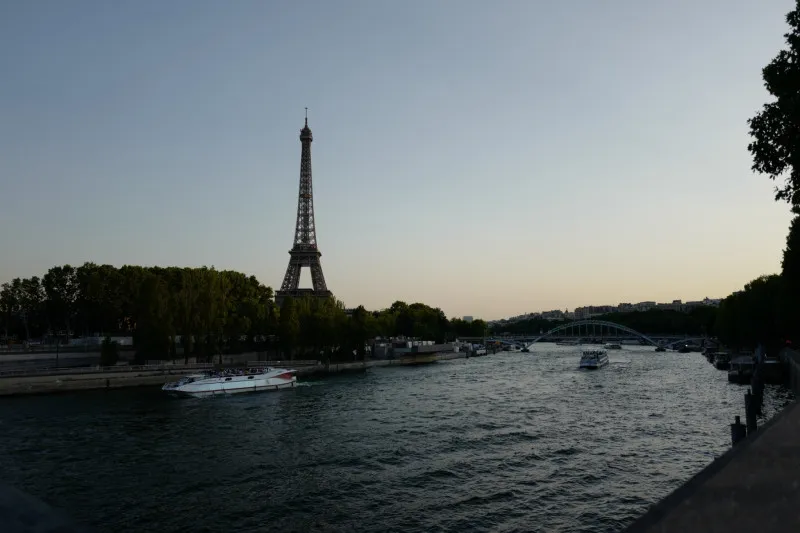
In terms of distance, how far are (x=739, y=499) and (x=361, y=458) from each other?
70.0ft

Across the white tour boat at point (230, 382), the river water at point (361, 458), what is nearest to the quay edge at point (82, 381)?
the river water at point (361, 458)

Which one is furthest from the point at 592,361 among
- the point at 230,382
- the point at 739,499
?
the point at 739,499

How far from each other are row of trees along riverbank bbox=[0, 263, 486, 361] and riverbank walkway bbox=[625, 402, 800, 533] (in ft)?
205

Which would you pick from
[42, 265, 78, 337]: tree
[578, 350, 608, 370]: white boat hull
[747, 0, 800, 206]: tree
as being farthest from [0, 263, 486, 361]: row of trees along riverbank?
[747, 0, 800, 206]: tree

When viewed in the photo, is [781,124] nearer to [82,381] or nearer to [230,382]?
[230,382]

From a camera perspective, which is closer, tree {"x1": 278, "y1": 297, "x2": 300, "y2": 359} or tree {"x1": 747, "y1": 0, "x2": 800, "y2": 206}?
tree {"x1": 747, "y1": 0, "x2": 800, "y2": 206}

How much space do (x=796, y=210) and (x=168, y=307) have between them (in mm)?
59459

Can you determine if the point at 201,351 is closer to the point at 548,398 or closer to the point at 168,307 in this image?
the point at 168,307

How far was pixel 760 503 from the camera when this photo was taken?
23.5ft

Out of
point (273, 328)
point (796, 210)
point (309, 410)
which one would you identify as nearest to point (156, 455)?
point (309, 410)

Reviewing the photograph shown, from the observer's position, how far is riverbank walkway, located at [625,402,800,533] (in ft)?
20.5

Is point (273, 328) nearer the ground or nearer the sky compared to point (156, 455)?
nearer the sky

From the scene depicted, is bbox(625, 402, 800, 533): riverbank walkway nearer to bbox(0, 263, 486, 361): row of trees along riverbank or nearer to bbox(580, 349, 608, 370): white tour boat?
bbox(0, 263, 486, 361): row of trees along riverbank

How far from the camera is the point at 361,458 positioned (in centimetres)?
2683
